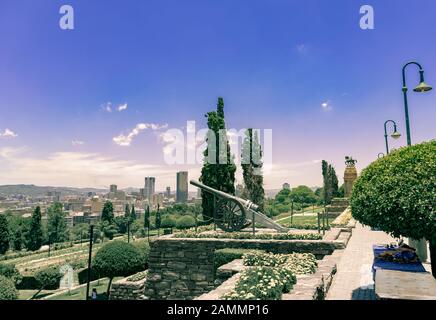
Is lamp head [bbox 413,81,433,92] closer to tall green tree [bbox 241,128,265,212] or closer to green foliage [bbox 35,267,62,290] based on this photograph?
tall green tree [bbox 241,128,265,212]

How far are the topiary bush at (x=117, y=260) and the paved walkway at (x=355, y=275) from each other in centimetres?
1276

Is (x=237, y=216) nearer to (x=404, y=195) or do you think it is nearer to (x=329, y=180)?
(x=404, y=195)

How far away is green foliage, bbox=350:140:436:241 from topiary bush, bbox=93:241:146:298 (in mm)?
16763

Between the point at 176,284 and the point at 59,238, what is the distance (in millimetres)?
65627

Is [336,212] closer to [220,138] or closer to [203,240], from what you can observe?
[220,138]

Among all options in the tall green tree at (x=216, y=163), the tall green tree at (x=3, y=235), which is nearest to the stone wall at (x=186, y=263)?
the tall green tree at (x=216, y=163)

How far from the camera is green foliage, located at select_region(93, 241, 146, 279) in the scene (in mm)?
21844

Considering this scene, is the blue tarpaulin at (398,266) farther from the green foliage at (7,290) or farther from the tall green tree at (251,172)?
the tall green tree at (251,172)

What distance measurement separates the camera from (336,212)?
38.8 meters

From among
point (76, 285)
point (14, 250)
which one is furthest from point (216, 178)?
point (14, 250)

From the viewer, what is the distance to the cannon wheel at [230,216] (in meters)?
21.2

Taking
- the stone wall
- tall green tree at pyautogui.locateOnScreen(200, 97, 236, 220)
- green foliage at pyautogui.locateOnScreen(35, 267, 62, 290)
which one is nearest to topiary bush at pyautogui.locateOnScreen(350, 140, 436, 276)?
the stone wall

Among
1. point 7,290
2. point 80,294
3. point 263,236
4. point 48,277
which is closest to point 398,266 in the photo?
point 263,236

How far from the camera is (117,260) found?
21984 mm
